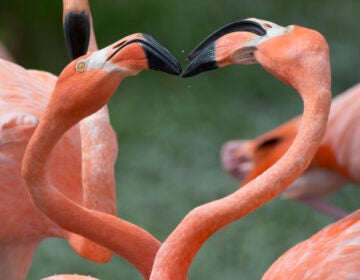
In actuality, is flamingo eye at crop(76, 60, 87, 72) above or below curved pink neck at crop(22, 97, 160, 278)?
above

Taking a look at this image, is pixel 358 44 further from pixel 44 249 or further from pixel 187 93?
pixel 44 249

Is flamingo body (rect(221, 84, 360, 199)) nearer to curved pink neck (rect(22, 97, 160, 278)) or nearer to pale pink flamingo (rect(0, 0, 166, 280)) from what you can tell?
pale pink flamingo (rect(0, 0, 166, 280))

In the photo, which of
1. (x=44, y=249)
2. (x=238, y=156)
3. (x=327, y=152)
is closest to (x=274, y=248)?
(x=238, y=156)

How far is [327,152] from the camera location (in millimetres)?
3947

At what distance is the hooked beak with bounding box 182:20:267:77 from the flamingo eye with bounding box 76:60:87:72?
0.22 metres

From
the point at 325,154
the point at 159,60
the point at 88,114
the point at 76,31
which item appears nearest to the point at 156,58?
the point at 159,60

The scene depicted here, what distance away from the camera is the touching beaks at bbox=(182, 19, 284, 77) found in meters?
2.21

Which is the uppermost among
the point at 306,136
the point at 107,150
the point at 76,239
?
the point at 306,136

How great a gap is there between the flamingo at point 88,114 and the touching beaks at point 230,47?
13 cm

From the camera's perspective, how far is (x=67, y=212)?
2260 mm

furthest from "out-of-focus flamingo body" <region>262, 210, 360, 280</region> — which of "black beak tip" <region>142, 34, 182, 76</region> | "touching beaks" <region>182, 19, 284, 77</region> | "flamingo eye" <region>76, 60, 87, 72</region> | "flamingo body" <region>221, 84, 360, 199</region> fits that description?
"flamingo body" <region>221, 84, 360, 199</region>

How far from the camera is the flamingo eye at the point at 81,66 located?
7.02 ft

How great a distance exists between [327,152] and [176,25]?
287 cm

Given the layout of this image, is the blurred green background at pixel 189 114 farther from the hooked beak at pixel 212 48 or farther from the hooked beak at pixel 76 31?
the hooked beak at pixel 212 48
